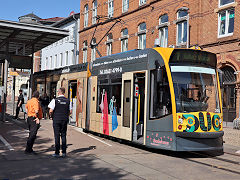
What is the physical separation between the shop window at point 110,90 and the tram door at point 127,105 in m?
0.30

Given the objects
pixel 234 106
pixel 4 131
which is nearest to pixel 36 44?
pixel 4 131

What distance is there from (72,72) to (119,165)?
30.7 ft

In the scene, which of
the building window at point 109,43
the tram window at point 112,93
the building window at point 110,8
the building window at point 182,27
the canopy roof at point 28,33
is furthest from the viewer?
the building window at point 110,8

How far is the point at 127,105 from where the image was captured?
1092 centimetres

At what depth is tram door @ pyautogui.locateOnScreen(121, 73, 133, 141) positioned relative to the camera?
1070 cm

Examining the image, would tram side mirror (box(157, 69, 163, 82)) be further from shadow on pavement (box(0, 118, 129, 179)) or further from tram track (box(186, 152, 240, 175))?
shadow on pavement (box(0, 118, 129, 179))

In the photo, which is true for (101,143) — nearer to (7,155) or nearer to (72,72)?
(7,155)

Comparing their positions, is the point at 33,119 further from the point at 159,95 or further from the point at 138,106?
the point at 159,95

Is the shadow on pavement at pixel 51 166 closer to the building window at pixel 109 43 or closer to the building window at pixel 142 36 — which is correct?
the building window at pixel 142 36

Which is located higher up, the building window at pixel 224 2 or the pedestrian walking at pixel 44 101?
the building window at pixel 224 2

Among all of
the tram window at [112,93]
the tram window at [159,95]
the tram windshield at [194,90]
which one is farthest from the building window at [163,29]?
the tram window at [159,95]

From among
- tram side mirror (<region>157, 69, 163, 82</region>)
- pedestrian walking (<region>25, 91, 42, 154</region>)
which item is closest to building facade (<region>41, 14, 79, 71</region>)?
pedestrian walking (<region>25, 91, 42, 154</region>)

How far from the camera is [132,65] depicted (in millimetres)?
10906

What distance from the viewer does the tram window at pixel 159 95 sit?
907 cm
